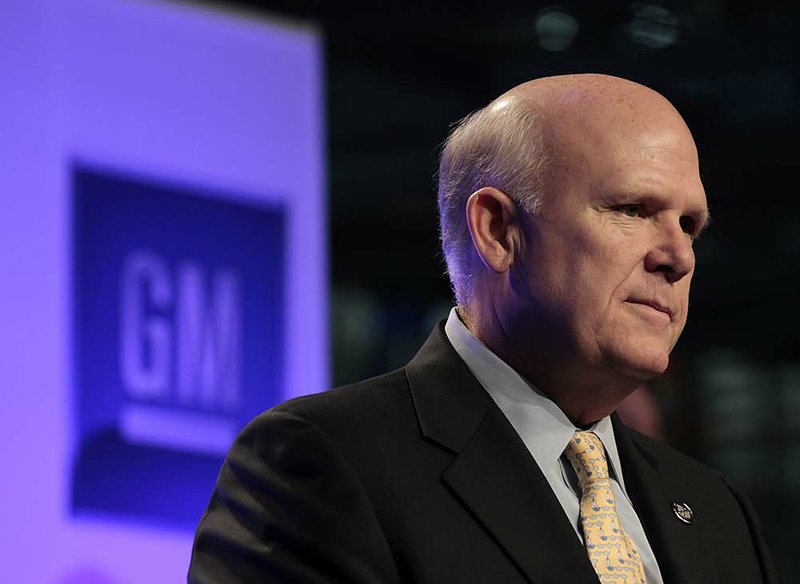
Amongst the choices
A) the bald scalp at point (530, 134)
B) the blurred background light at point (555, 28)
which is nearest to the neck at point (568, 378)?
the bald scalp at point (530, 134)

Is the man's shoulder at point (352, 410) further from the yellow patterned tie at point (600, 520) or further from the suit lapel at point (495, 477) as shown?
the yellow patterned tie at point (600, 520)

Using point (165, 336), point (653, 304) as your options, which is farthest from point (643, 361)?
point (165, 336)

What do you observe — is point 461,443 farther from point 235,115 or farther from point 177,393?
point 235,115

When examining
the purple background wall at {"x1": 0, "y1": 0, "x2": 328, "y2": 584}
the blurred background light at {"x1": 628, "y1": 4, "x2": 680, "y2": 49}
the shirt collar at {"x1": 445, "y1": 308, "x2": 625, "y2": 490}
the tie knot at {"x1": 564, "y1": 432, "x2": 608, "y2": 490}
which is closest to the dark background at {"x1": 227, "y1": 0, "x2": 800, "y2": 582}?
the blurred background light at {"x1": 628, "y1": 4, "x2": 680, "y2": 49}

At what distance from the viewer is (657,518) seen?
174cm

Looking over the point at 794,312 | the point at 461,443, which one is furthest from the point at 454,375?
the point at 794,312

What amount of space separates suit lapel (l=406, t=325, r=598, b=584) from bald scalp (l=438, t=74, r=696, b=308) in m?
0.17

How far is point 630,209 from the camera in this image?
5.54 feet

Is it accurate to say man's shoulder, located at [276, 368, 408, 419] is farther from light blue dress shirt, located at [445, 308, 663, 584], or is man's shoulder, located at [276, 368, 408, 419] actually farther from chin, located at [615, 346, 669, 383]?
chin, located at [615, 346, 669, 383]

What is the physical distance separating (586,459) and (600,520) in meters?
0.09

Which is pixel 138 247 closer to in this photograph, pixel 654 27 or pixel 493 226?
pixel 493 226

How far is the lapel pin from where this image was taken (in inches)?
70.2

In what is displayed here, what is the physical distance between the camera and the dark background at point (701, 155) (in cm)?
461

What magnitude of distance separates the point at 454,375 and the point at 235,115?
1722 mm
